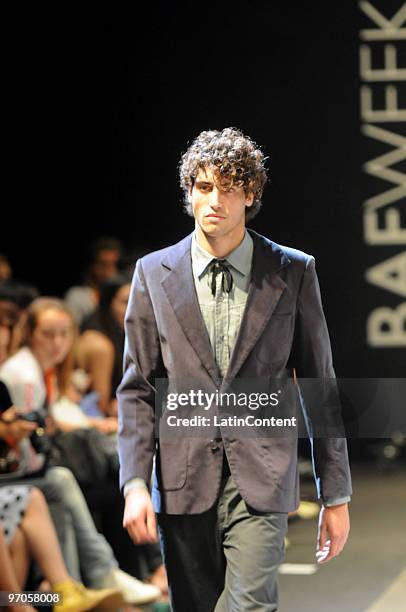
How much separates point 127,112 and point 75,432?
1174 millimetres

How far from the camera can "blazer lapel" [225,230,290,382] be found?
2531 mm

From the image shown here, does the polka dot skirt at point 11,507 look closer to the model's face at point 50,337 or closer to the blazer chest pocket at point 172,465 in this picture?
the model's face at point 50,337

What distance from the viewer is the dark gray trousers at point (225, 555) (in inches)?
95.3

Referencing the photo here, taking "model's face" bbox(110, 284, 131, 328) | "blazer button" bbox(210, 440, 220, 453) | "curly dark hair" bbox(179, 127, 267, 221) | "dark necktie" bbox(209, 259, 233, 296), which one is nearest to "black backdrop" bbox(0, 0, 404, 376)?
"model's face" bbox(110, 284, 131, 328)

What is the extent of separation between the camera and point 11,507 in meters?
3.65

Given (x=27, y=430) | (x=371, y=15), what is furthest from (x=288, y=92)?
(x=27, y=430)

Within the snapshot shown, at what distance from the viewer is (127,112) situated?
3.96 m

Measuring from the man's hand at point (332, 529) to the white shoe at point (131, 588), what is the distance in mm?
1561

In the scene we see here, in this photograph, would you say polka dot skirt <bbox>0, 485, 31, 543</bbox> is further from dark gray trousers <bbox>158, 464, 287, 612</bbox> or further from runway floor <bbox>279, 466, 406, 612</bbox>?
dark gray trousers <bbox>158, 464, 287, 612</bbox>

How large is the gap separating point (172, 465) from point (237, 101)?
142 centimetres

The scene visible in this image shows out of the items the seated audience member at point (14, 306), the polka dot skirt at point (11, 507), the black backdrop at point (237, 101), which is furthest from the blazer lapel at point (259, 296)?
the seated audience member at point (14, 306)

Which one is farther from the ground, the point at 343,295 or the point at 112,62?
the point at 112,62

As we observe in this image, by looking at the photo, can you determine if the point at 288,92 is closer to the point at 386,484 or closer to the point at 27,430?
the point at 27,430

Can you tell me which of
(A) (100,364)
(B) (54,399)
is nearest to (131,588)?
(B) (54,399)
